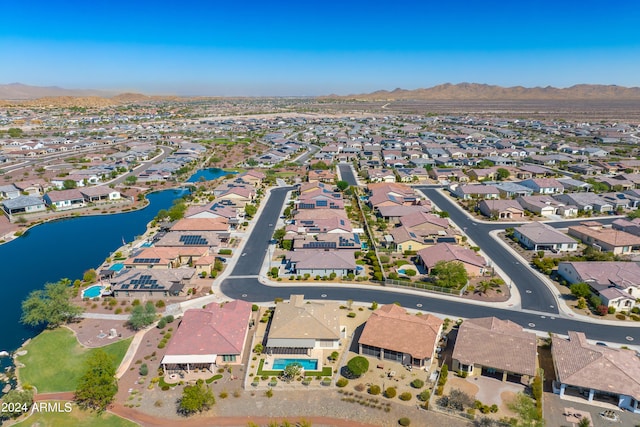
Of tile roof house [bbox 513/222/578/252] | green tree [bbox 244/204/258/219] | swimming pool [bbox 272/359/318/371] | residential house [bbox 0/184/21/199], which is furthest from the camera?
residential house [bbox 0/184/21/199]

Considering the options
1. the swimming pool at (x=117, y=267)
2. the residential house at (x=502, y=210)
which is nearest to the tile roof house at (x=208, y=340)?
Answer: the swimming pool at (x=117, y=267)

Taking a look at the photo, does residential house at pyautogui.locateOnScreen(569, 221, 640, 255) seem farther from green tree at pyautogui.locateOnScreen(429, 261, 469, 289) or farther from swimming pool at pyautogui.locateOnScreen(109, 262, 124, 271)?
swimming pool at pyautogui.locateOnScreen(109, 262, 124, 271)

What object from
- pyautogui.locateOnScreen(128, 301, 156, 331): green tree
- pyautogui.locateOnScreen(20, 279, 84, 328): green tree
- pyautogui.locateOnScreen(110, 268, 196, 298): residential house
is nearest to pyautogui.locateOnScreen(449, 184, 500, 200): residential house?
pyautogui.locateOnScreen(110, 268, 196, 298): residential house

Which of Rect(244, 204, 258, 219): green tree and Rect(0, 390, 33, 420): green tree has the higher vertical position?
Rect(244, 204, 258, 219): green tree

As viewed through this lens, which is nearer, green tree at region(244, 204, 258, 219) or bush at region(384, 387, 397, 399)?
bush at region(384, 387, 397, 399)

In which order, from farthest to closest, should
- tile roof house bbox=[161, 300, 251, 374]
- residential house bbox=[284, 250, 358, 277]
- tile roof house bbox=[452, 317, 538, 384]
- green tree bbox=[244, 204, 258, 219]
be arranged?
green tree bbox=[244, 204, 258, 219] < residential house bbox=[284, 250, 358, 277] < tile roof house bbox=[161, 300, 251, 374] < tile roof house bbox=[452, 317, 538, 384]

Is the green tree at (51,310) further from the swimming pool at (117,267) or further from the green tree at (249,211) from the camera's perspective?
the green tree at (249,211)

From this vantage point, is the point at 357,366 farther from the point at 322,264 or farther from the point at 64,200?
the point at 64,200
